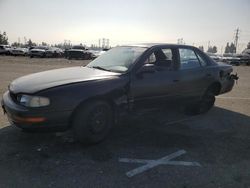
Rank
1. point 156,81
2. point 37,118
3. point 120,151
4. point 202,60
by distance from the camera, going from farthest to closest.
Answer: point 202,60 < point 156,81 < point 120,151 < point 37,118

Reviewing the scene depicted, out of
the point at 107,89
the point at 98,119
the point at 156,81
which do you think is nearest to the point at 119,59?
the point at 156,81

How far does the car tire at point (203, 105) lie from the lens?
6441mm

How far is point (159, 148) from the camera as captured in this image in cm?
446

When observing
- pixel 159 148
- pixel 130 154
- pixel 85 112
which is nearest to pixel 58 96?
pixel 85 112

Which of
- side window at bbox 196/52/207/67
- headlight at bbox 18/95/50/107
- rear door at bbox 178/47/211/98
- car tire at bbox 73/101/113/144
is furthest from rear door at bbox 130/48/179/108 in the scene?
headlight at bbox 18/95/50/107

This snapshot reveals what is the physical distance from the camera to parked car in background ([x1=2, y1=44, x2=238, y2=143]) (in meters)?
3.93

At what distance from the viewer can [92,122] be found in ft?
14.2

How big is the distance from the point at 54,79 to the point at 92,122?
→ 2.83 ft

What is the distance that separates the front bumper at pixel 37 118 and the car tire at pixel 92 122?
7.3 inches

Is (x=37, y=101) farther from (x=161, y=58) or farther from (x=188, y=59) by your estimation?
(x=188, y=59)

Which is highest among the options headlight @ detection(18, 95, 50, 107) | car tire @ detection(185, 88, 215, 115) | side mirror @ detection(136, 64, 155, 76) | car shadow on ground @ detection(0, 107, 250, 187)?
side mirror @ detection(136, 64, 155, 76)

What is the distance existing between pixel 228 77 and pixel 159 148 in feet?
11.3

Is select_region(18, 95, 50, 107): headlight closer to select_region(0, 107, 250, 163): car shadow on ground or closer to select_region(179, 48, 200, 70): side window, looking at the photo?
select_region(0, 107, 250, 163): car shadow on ground

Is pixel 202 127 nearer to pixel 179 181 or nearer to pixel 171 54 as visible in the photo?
pixel 171 54
